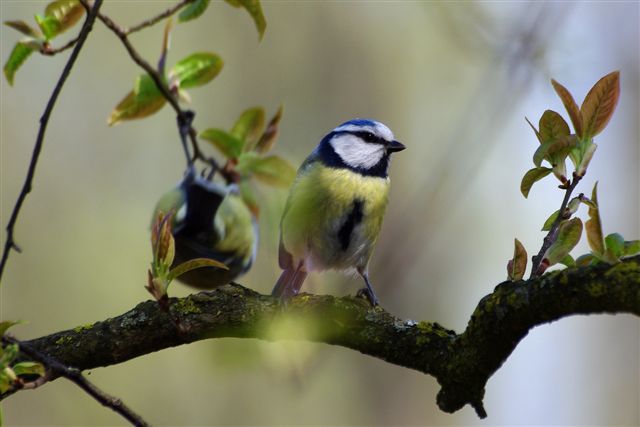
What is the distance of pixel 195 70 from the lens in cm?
240

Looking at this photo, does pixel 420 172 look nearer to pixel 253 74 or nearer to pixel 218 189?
pixel 253 74

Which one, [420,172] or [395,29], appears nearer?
[420,172]

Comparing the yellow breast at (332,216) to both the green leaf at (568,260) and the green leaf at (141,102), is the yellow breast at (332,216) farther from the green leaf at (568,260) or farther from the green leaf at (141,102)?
the green leaf at (568,260)

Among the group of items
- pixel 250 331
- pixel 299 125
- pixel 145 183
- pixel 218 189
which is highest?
pixel 299 125

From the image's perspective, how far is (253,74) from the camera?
759 centimetres

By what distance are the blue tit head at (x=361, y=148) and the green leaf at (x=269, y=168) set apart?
2.21 feet

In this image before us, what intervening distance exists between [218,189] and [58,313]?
14.9 feet

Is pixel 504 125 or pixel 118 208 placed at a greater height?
pixel 118 208

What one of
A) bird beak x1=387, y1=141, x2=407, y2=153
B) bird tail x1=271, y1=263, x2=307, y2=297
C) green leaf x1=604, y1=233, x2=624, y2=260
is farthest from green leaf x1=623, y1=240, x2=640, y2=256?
bird beak x1=387, y1=141, x2=407, y2=153

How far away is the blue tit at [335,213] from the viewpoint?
298 cm

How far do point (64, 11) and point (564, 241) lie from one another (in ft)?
5.05

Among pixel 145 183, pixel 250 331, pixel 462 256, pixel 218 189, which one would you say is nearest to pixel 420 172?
pixel 462 256

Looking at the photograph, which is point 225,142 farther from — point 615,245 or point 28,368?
point 615,245

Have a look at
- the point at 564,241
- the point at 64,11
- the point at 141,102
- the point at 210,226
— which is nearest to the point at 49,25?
the point at 64,11
